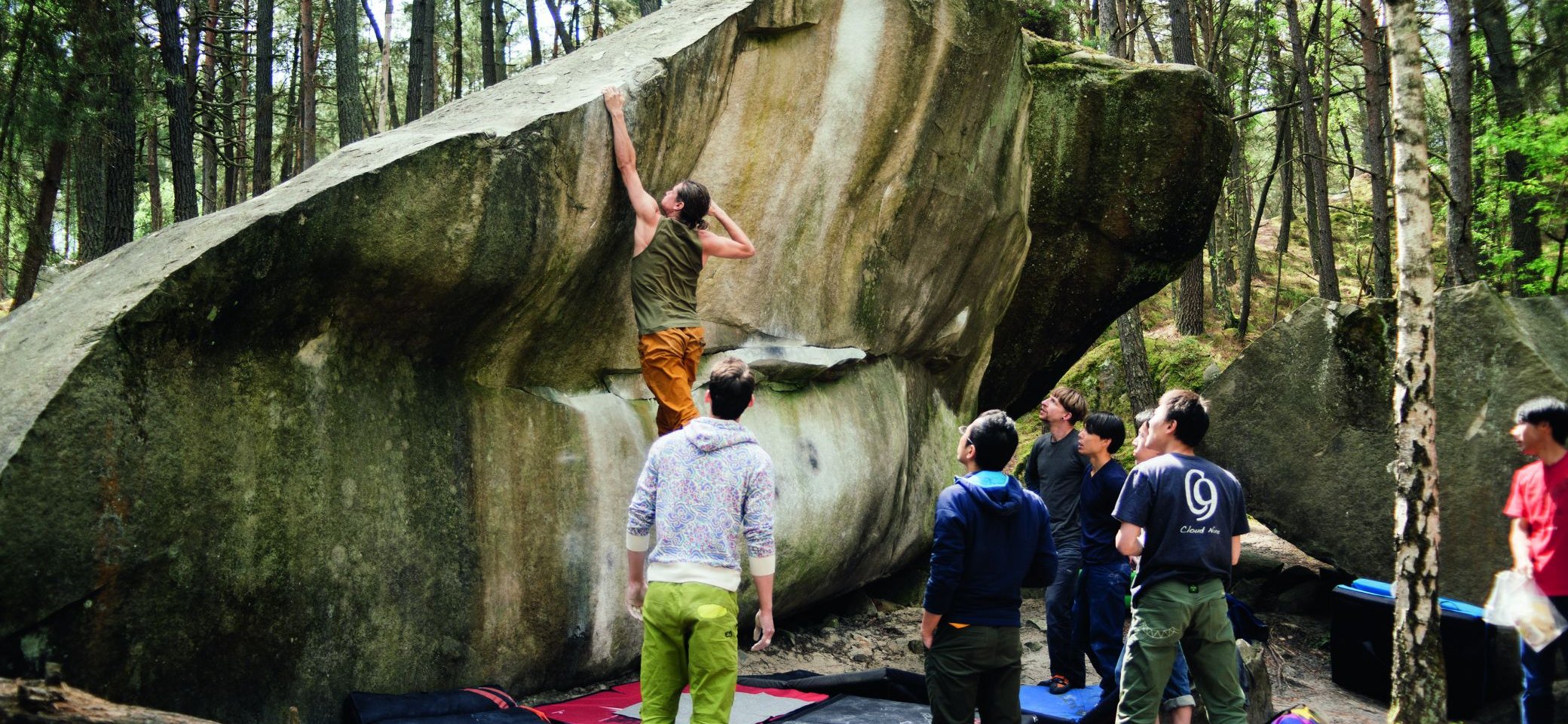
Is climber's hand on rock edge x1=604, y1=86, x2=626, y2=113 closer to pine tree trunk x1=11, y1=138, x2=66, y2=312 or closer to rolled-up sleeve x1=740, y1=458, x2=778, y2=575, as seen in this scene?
rolled-up sleeve x1=740, y1=458, x2=778, y2=575

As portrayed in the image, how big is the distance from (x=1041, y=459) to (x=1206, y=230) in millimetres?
5291

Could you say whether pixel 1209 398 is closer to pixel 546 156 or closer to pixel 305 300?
pixel 546 156

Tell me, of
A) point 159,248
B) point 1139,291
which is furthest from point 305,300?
point 1139,291

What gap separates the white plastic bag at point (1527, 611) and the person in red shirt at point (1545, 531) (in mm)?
29

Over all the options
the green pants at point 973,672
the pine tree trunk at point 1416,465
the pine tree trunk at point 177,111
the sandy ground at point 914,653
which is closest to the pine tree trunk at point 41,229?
the pine tree trunk at point 177,111

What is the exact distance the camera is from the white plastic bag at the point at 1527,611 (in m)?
4.99

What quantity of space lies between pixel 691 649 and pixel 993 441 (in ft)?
4.50

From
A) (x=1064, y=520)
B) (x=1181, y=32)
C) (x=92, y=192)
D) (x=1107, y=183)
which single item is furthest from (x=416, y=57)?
(x=1064, y=520)

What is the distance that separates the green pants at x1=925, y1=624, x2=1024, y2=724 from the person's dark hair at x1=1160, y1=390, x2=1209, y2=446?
1161mm

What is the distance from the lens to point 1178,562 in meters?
4.41

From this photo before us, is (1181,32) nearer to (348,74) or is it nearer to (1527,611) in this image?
(348,74)

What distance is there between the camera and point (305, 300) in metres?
4.86

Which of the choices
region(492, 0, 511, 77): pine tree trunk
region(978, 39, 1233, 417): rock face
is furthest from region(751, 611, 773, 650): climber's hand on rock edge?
region(492, 0, 511, 77): pine tree trunk

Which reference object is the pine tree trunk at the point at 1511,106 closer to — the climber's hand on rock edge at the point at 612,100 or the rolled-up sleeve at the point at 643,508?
the climber's hand on rock edge at the point at 612,100
